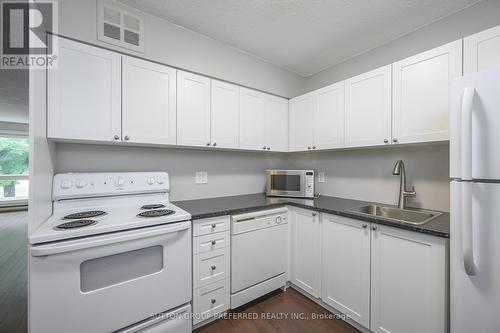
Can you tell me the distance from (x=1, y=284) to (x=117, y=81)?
251 centimetres

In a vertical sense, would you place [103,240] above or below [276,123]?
below

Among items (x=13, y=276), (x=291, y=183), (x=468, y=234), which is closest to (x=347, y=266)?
(x=468, y=234)

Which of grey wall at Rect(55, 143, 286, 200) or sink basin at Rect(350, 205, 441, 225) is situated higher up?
grey wall at Rect(55, 143, 286, 200)

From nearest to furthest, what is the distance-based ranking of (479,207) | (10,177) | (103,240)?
1. (479,207)
2. (103,240)
3. (10,177)

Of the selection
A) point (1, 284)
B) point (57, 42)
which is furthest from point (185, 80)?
point (1, 284)

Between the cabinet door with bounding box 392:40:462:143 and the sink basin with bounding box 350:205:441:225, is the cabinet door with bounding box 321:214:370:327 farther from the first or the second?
the cabinet door with bounding box 392:40:462:143

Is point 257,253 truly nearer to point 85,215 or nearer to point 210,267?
point 210,267

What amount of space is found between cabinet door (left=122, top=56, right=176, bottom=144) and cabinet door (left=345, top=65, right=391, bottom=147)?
162 centimetres

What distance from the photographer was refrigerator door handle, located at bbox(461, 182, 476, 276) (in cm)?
94

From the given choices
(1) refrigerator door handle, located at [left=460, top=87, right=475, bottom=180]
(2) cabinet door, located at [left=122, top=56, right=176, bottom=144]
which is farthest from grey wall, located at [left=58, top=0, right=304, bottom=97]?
(1) refrigerator door handle, located at [left=460, top=87, right=475, bottom=180]

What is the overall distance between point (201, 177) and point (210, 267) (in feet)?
3.07

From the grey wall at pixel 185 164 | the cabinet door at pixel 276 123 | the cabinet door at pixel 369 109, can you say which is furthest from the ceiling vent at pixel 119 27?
the cabinet door at pixel 369 109

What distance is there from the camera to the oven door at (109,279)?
971mm

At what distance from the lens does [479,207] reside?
0.94 meters
